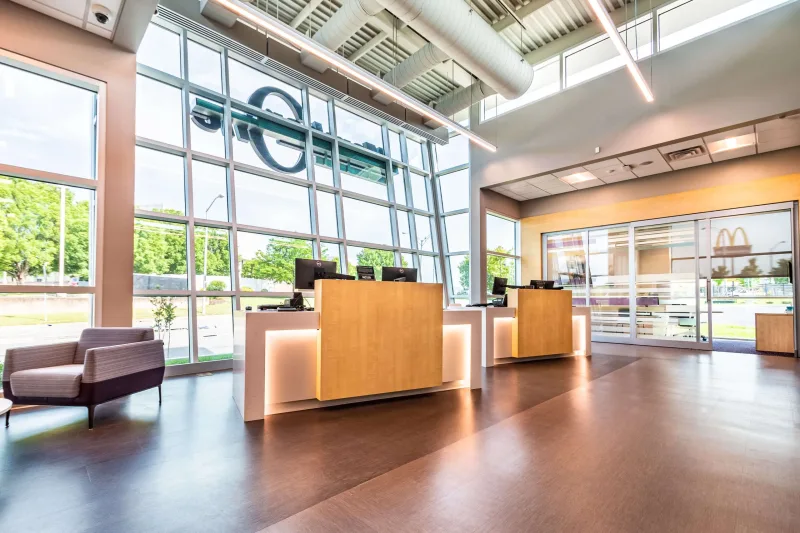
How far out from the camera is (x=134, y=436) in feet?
9.89

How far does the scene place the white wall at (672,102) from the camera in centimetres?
557

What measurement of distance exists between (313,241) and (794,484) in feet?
21.5

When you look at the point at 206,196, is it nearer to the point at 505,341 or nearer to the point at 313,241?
the point at 313,241

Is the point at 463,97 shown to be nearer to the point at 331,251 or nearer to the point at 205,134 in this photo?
the point at 331,251

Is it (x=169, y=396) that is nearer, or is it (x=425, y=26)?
(x=169, y=396)

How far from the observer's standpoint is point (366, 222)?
814 centimetres

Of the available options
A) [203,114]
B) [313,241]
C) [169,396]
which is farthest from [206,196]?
[169,396]

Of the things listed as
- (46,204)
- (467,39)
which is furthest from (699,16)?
(46,204)

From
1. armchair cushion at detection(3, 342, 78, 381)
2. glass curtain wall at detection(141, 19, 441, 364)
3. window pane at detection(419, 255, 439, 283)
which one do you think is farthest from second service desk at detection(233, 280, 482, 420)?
window pane at detection(419, 255, 439, 283)

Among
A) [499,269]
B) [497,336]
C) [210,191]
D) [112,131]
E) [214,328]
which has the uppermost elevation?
[112,131]

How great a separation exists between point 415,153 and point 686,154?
224 inches

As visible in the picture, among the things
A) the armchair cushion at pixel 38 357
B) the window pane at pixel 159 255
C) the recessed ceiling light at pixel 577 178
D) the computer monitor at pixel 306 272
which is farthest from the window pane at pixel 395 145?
the armchair cushion at pixel 38 357

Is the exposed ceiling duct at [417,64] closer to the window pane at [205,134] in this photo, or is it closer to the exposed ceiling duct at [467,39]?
the exposed ceiling duct at [467,39]

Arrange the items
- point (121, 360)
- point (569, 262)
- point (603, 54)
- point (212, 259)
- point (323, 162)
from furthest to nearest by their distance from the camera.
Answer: point (569, 262) < point (323, 162) < point (603, 54) < point (212, 259) < point (121, 360)
